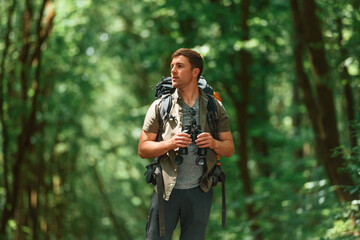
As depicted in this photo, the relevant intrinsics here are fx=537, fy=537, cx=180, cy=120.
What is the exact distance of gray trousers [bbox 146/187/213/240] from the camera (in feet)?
12.5

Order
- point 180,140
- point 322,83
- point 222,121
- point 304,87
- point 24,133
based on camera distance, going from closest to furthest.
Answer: point 180,140, point 222,121, point 322,83, point 304,87, point 24,133

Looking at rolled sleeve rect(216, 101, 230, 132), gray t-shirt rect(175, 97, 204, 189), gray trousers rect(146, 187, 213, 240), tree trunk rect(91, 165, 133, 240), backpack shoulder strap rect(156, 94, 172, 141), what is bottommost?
tree trunk rect(91, 165, 133, 240)

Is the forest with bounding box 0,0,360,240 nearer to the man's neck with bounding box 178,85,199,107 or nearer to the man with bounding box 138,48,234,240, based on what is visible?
the man with bounding box 138,48,234,240

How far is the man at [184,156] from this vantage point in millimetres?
3791

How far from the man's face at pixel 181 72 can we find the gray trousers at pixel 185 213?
0.76 meters

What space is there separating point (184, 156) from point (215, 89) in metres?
8.68

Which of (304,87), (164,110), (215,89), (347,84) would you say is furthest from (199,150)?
(215,89)

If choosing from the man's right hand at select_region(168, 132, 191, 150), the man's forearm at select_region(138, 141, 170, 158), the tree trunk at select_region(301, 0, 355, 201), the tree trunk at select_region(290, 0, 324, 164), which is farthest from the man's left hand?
the tree trunk at select_region(290, 0, 324, 164)

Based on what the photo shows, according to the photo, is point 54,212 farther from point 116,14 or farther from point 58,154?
point 116,14

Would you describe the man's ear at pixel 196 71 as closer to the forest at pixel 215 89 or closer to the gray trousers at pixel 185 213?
the gray trousers at pixel 185 213

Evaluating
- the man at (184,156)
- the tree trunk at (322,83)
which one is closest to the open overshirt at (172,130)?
the man at (184,156)

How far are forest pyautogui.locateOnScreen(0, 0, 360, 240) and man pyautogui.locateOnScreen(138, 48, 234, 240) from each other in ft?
6.72

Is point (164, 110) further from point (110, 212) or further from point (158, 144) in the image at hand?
point (110, 212)

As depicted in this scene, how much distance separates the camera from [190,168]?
12.5 ft
